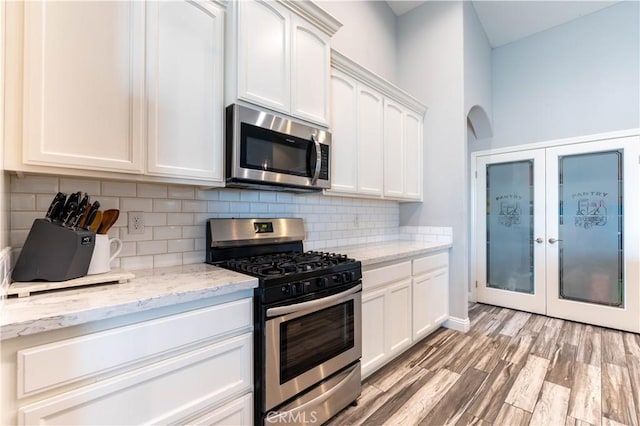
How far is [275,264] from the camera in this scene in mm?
1713

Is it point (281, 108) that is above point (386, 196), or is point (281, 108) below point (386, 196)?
above

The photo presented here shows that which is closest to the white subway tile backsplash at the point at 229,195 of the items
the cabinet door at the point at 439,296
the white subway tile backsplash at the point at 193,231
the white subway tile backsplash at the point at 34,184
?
the white subway tile backsplash at the point at 193,231

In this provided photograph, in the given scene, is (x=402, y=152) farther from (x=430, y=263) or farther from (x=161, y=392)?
(x=161, y=392)

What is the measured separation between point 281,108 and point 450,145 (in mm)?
2121

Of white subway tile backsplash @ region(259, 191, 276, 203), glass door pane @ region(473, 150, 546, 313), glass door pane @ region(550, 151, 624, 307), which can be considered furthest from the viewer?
glass door pane @ region(473, 150, 546, 313)

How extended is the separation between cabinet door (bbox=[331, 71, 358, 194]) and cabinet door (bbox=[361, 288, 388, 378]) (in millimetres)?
876

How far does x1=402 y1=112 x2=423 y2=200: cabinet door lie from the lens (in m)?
3.17

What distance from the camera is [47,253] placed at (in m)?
1.19

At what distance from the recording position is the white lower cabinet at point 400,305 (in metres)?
2.11

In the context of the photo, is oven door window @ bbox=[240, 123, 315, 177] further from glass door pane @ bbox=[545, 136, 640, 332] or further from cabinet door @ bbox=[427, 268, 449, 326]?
glass door pane @ bbox=[545, 136, 640, 332]

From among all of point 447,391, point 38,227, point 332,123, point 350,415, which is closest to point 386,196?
point 332,123

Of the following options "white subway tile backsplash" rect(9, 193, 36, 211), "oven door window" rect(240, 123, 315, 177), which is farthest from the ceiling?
"white subway tile backsplash" rect(9, 193, 36, 211)

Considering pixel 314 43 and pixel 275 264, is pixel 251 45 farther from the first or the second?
pixel 275 264

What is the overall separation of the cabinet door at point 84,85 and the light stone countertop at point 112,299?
0.52 meters
